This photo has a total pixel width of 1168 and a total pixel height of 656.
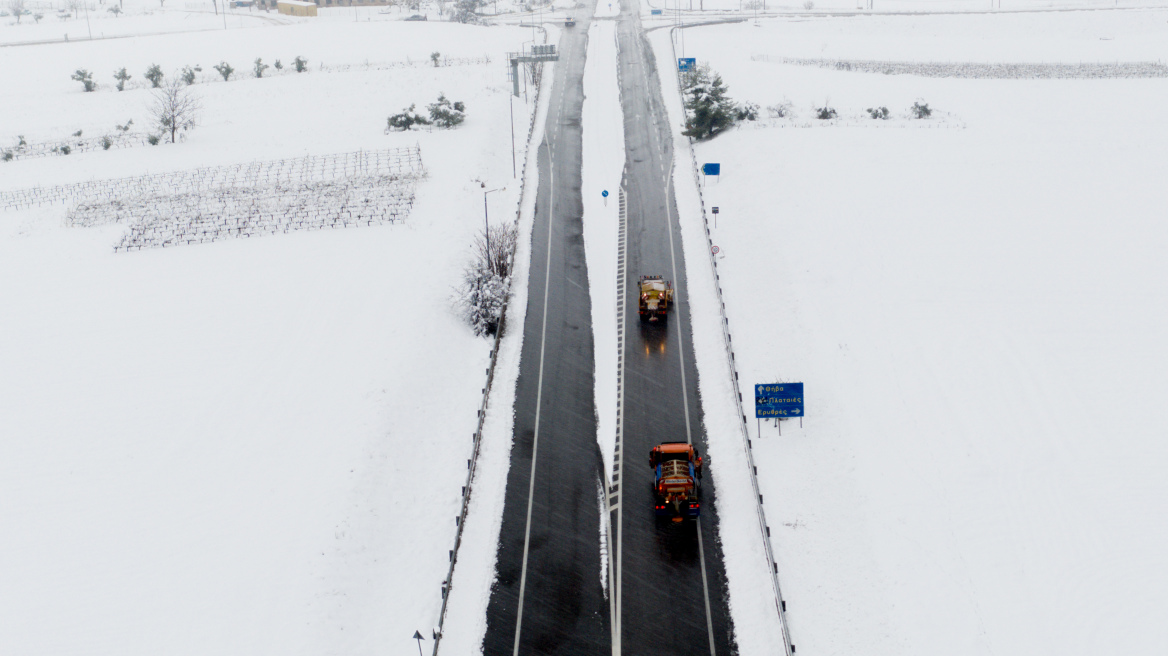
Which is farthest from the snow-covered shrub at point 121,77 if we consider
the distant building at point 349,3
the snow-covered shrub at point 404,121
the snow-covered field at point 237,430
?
the distant building at point 349,3

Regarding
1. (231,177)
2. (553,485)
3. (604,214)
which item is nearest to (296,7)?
(231,177)

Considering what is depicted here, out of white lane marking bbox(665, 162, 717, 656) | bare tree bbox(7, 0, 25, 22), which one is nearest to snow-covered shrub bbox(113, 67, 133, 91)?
white lane marking bbox(665, 162, 717, 656)

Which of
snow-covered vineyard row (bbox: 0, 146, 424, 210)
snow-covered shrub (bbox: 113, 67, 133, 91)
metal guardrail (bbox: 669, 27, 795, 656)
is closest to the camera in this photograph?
metal guardrail (bbox: 669, 27, 795, 656)

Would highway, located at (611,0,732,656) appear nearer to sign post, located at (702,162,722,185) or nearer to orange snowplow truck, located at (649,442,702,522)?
orange snowplow truck, located at (649,442,702,522)

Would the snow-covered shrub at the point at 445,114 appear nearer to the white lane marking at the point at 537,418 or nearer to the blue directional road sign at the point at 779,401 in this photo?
the white lane marking at the point at 537,418

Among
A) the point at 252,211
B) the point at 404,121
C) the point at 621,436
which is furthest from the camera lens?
the point at 404,121

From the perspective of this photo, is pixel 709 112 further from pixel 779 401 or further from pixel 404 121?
pixel 779 401
